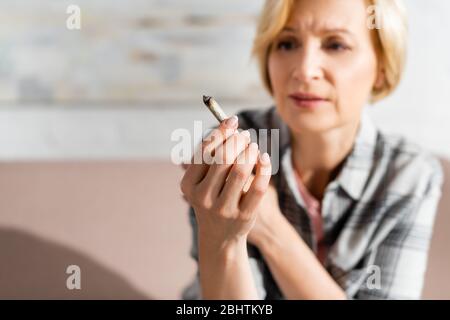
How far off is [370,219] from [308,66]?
212 millimetres

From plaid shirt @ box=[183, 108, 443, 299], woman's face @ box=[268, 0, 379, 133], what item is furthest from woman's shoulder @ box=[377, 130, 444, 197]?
woman's face @ box=[268, 0, 379, 133]

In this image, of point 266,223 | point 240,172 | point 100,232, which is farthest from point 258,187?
point 100,232

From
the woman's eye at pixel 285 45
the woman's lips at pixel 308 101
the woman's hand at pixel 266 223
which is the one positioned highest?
the woman's eye at pixel 285 45

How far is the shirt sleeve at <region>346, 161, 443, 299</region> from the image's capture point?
0.79 meters

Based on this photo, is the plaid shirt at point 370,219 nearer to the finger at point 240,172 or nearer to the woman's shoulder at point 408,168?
the woman's shoulder at point 408,168

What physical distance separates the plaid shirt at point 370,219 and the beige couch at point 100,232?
0.20m

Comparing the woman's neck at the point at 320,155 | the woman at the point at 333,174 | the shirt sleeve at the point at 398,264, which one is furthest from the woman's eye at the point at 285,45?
the shirt sleeve at the point at 398,264

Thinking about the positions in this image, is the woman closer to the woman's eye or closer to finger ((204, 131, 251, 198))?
the woman's eye

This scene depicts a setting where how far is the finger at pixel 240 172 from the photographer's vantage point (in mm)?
544

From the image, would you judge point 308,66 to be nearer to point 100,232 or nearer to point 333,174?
point 333,174

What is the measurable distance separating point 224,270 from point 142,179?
442 mm

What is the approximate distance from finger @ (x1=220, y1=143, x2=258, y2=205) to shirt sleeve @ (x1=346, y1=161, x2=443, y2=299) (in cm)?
30
